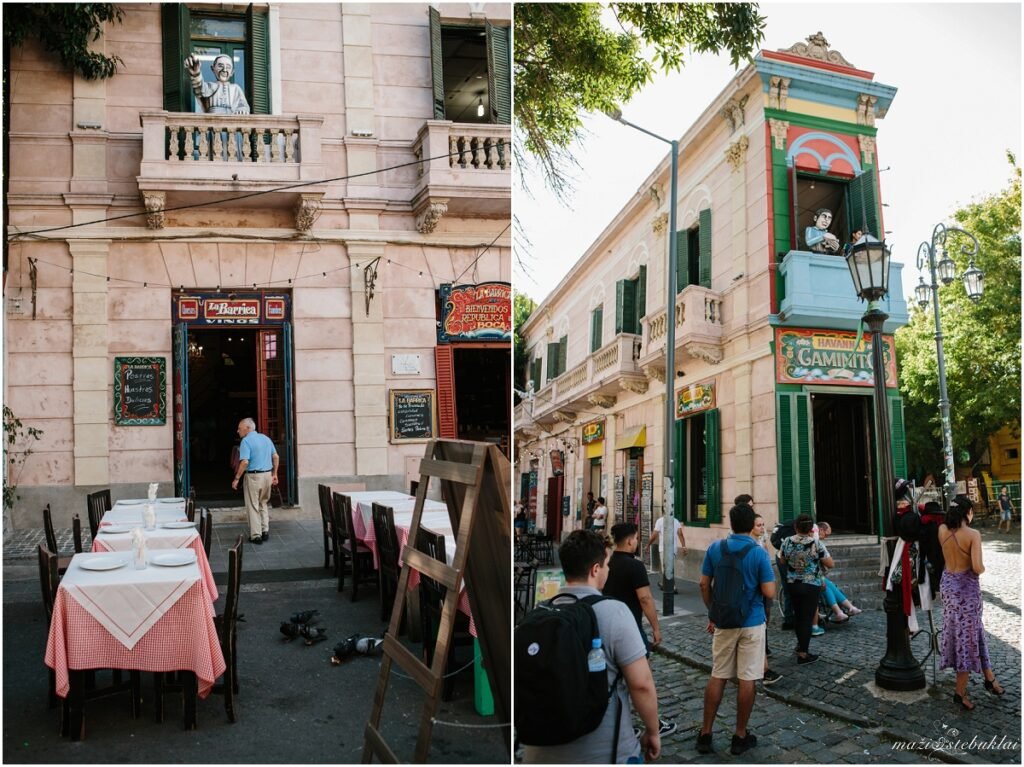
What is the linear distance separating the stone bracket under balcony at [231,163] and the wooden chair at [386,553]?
398cm

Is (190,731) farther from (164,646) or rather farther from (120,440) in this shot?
(120,440)

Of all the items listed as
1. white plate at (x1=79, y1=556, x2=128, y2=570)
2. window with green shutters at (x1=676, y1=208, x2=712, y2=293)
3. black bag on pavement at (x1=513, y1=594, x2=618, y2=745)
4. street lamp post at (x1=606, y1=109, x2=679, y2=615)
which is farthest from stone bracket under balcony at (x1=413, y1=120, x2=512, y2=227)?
black bag on pavement at (x1=513, y1=594, x2=618, y2=745)

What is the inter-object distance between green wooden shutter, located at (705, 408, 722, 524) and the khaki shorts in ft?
2.50

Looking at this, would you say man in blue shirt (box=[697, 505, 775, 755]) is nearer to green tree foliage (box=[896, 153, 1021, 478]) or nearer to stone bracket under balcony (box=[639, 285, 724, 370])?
stone bracket under balcony (box=[639, 285, 724, 370])

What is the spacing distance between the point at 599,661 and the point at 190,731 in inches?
81.6

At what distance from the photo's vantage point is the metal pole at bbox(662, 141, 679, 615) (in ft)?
13.5

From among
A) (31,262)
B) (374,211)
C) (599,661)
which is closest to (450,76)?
(374,211)

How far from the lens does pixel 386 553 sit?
530 cm

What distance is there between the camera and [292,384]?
835cm

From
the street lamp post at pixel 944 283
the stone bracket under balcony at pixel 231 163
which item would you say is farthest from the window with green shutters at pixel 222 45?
the street lamp post at pixel 944 283

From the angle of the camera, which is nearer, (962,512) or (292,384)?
(962,512)

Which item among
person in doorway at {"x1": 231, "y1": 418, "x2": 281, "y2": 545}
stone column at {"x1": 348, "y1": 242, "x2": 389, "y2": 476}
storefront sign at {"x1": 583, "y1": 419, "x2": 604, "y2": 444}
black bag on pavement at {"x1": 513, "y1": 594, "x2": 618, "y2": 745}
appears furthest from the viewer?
stone column at {"x1": 348, "y1": 242, "x2": 389, "y2": 476}

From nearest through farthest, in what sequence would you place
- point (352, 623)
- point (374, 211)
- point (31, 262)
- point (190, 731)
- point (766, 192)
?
point (190, 731), point (766, 192), point (352, 623), point (31, 262), point (374, 211)

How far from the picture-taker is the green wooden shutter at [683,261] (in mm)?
4797
